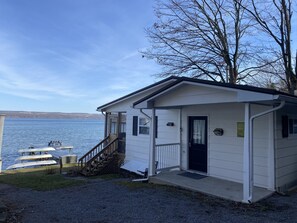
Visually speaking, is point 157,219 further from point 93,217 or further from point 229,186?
point 229,186

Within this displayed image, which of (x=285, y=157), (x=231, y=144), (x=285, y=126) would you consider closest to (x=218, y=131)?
(x=231, y=144)

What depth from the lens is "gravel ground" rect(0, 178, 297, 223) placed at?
14.7ft

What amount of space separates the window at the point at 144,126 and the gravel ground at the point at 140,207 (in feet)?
14.0

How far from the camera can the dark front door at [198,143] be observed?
8078 millimetres

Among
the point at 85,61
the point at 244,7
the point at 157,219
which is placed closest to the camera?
the point at 157,219

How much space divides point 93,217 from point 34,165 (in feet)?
52.3

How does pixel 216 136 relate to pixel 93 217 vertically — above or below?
above

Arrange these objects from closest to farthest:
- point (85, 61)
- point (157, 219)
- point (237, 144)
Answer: point (157, 219) < point (237, 144) < point (85, 61)

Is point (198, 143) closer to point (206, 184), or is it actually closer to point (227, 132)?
point (227, 132)

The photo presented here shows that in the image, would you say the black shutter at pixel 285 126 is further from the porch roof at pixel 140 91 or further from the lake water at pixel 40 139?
the lake water at pixel 40 139

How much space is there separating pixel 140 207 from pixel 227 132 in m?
3.82

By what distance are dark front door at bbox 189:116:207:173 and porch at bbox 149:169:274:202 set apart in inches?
16.6

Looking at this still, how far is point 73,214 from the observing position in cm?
471

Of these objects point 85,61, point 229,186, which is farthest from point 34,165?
point 229,186
